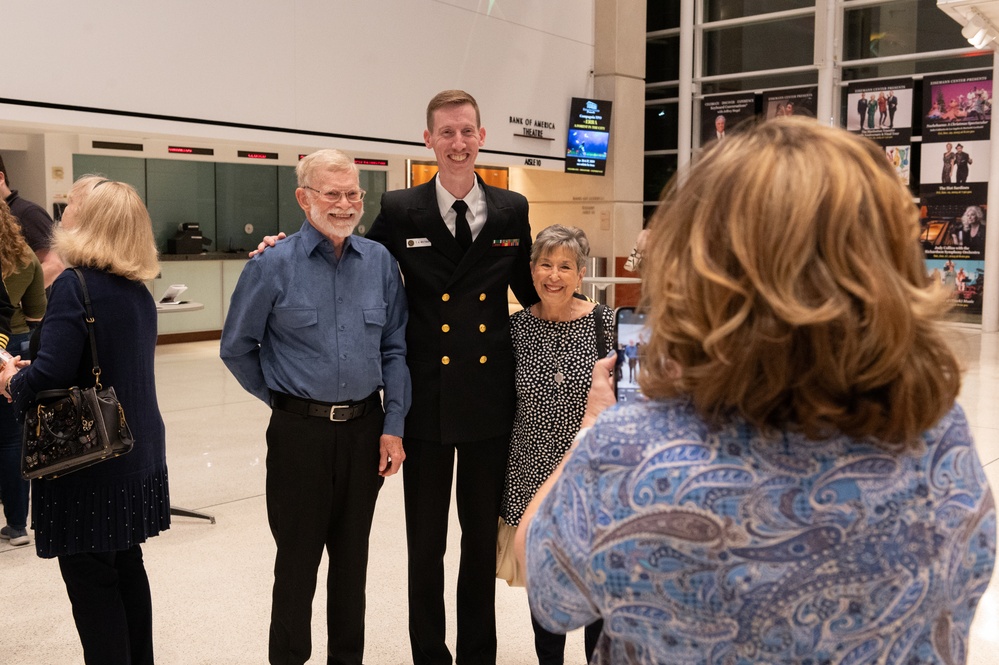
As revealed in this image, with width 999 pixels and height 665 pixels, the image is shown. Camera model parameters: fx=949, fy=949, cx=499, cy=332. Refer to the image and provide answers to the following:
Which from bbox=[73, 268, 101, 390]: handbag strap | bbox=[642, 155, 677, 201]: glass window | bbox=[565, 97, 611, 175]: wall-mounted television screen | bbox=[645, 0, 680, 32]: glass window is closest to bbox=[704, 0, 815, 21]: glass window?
bbox=[645, 0, 680, 32]: glass window

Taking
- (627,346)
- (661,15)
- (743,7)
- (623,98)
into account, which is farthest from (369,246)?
(661,15)

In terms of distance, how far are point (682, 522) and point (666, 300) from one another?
271 millimetres

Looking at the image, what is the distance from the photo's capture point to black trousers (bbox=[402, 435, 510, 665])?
347cm

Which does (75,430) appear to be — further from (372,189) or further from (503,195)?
(372,189)

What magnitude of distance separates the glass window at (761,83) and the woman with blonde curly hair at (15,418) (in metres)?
15.6

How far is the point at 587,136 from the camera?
17.0 metres

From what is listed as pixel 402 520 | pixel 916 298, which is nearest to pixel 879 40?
pixel 402 520

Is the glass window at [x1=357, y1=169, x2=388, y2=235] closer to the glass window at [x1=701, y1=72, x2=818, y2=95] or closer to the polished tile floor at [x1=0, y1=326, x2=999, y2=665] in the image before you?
the glass window at [x1=701, y1=72, x2=818, y2=95]

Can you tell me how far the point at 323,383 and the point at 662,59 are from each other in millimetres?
17750

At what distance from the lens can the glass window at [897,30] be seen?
632 inches

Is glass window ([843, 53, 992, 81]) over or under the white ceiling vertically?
over

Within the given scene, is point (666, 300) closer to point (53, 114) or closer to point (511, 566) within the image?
point (511, 566)

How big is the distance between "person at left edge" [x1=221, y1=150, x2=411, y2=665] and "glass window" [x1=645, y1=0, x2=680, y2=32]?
17.2 metres

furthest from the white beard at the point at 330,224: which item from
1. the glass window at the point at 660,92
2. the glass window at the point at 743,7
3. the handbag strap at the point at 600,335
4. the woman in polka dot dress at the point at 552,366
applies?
the glass window at the point at 660,92
